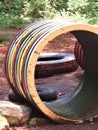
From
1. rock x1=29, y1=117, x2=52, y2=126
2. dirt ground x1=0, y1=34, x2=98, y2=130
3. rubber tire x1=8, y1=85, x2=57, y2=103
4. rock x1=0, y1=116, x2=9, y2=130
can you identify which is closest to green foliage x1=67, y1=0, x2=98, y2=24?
dirt ground x1=0, y1=34, x2=98, y2=130

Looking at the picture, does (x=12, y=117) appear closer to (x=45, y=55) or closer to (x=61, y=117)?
(x=61, y=117)

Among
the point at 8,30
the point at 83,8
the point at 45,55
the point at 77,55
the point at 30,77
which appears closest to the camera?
the point at 30,77

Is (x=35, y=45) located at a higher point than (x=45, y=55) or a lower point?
higher

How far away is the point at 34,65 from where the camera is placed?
193 inches

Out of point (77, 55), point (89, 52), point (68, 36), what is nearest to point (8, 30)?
point (68, 36)

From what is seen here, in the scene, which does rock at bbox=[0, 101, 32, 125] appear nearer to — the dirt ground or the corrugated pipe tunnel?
the dirt ground

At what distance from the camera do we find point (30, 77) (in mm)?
4930

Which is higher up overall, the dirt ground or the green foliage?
the green foliage

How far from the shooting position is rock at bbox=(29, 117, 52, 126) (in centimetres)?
522

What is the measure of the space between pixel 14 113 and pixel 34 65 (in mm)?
724

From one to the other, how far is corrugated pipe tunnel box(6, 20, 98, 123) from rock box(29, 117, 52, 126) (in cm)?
16

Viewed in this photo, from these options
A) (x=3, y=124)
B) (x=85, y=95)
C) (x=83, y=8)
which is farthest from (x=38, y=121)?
(x=83, y=8)

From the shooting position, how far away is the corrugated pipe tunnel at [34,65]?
16.3 feet

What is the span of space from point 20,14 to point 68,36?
2.93 m
